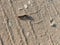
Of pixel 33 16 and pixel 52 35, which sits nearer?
pixel 52 35

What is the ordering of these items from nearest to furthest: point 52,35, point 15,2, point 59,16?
point 52,35 < point 59,16 < point 15,2

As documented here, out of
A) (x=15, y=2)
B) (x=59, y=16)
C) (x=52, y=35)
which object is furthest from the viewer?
(x=15, y=2)

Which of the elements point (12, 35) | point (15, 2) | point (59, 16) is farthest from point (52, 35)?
point (15, 2)

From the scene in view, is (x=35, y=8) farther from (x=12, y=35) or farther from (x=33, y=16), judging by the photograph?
(x=12, y=35)

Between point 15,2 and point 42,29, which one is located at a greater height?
point 15,2

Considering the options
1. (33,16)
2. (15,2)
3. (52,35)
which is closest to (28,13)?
(33,16)

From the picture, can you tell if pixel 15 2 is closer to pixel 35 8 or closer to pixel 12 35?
pixel 35 8

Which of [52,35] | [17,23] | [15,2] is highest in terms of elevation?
[15,2]
